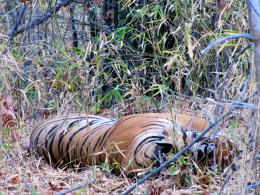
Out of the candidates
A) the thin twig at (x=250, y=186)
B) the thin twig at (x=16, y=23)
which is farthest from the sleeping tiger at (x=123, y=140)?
the thin twig at (x=16, y=23)

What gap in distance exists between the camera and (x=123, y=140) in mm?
4180

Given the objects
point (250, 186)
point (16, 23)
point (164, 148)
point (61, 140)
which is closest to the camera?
point (250, 186)

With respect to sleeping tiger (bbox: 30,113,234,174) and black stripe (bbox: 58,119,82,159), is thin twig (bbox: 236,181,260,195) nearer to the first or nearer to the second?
sleeping tiger (bbox: 30,113,234,174)

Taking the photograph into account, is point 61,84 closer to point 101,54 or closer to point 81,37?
point 101,54

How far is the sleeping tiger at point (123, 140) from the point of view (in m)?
3.79

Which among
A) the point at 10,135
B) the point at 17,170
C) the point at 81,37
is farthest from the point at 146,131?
the point at 81,37

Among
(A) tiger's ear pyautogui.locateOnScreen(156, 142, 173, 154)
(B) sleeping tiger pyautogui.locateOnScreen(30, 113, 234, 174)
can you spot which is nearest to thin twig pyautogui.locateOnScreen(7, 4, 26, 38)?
(B) sleeping tiger pyautogui.locateOnScreen(30, 113, 234, 174)

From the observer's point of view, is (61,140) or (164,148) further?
(61,140)

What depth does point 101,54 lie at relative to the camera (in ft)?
17.2

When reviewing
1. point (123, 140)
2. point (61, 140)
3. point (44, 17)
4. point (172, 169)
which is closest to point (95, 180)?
point (172, 169)

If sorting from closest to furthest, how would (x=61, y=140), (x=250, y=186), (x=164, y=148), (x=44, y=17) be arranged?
(x=250, y=186), (x=164, y=148), (x=61, y=140), (x=44, y=17)

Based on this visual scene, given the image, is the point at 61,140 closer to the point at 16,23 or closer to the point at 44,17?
the point at 16,23

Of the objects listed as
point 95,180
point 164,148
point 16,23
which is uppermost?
point 16,23

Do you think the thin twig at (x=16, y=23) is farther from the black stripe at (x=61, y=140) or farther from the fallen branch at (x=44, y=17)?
the black stripe at (x=61, y=140)
